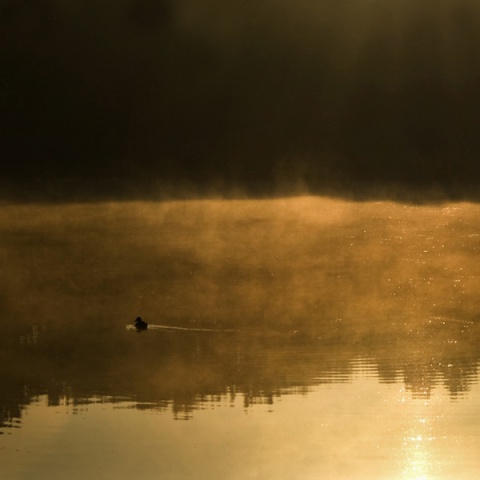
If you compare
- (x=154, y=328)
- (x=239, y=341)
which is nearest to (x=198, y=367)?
(x=239, y=341)

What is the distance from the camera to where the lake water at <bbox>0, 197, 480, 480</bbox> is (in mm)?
3494

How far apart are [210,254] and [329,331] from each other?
1.64m

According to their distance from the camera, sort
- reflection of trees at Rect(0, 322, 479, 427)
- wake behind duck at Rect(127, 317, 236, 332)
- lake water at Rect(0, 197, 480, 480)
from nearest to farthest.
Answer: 1. lake water at Rect(0, 197, 480, 480)
2. reflection of trees at Rect(0, 322, 479, 427)
3. wake behind duck at Rect(127, 317, 236, 332)

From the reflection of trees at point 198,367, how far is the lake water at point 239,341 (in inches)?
0.5

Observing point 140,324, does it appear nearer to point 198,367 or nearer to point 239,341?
point 239,341

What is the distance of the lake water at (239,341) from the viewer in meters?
3.49

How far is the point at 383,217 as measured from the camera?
798 centimetres

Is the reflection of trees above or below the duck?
below

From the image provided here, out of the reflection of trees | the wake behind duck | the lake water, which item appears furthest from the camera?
the wake behind duck

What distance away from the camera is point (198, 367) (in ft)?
15.0

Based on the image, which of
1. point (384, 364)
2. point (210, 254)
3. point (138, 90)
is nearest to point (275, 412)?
point (384, 364)

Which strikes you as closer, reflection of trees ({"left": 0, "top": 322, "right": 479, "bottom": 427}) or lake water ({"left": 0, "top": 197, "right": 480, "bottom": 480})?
lake water ({"left": 0, "top": 197, "right": 480, "bottom": 480})

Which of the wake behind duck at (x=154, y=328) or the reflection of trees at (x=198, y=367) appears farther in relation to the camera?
the wake behind duck at (x=154, y=328)

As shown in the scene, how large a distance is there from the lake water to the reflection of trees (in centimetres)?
1
